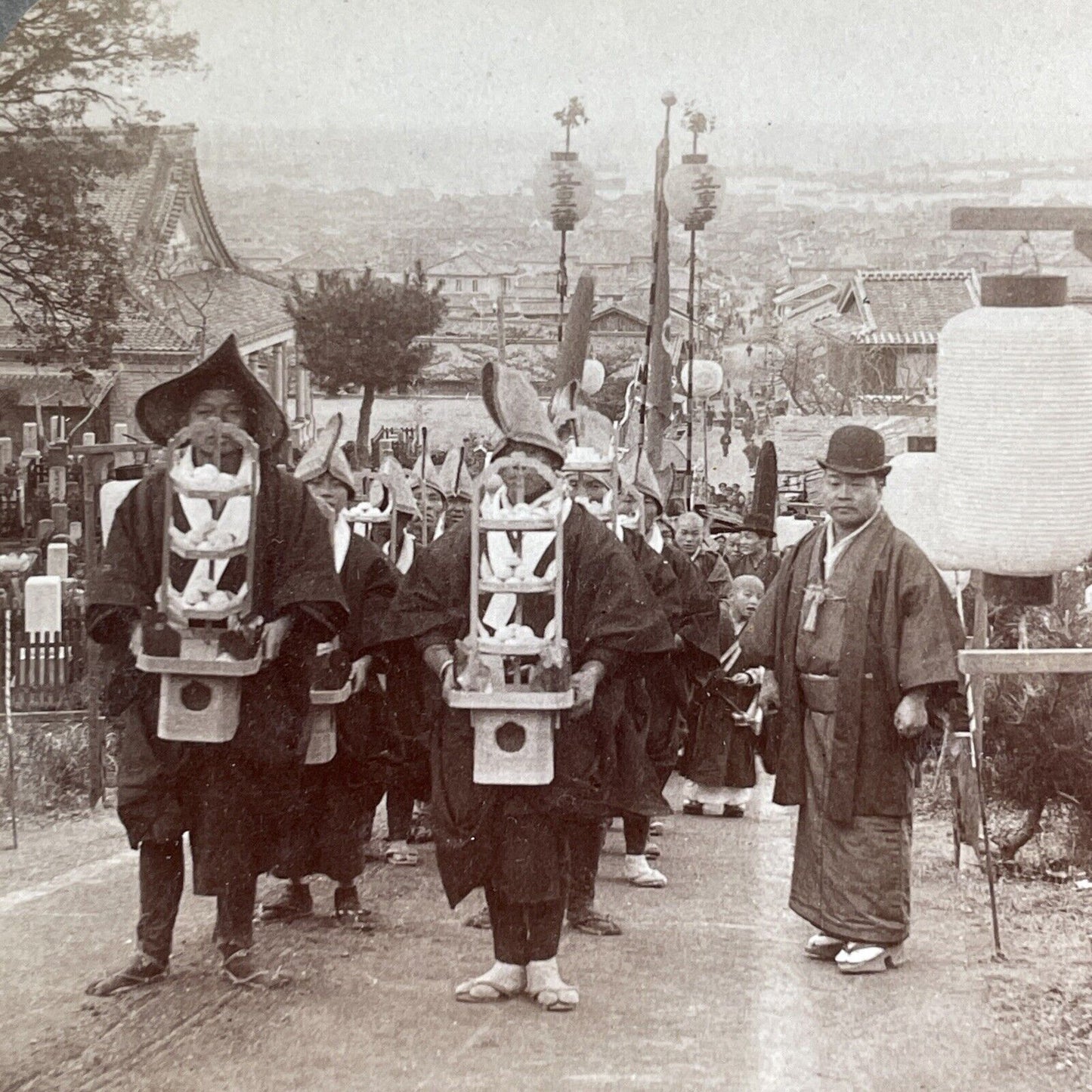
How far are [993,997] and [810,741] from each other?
84 centimetres

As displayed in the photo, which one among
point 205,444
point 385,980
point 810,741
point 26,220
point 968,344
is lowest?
point 385,980

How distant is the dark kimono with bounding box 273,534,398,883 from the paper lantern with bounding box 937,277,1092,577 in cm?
175

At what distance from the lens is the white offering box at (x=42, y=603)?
301 inches

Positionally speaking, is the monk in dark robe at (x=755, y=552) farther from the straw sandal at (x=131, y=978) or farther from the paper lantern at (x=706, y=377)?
the straw sandal at (x=131, y=978)

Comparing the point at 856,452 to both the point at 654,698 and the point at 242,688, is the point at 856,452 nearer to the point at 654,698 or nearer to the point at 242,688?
the point at 654,698

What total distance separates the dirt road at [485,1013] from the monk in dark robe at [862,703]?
174 millimetres

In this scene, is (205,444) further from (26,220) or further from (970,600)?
(970,600)

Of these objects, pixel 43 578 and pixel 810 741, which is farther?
pixel 43 578

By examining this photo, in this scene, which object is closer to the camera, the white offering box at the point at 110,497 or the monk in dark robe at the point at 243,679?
the monk in dark robe at the point at 243,679

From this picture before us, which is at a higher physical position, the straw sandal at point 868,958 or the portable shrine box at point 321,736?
the portable shrine box at point 321,736

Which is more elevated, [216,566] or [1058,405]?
[1058,405]

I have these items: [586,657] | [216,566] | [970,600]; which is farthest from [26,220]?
[970,600]

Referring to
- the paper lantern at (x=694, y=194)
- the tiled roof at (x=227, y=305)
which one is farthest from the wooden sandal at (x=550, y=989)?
the paper lantern at (x=694, y=194)

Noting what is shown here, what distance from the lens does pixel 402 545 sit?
620cm
